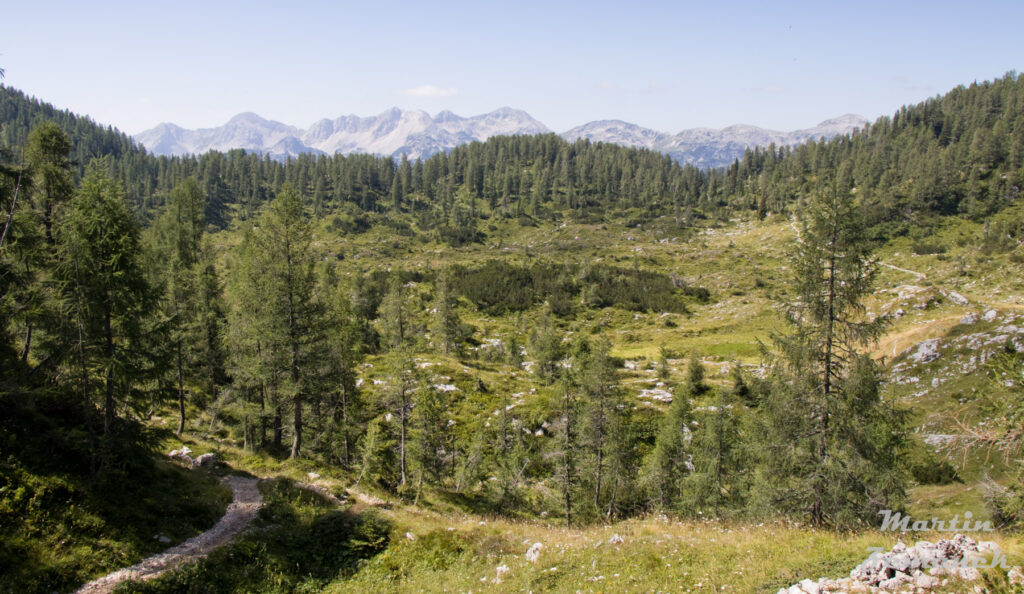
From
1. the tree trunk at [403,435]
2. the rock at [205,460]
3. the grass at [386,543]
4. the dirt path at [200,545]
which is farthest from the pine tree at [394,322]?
the dirt path at [200,545]

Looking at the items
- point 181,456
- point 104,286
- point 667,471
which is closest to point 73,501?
point 104,286

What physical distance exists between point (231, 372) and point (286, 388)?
21.7ft

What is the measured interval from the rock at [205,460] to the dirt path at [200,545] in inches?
74.5

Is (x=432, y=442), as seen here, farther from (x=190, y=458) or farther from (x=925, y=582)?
(x=925, y=582)

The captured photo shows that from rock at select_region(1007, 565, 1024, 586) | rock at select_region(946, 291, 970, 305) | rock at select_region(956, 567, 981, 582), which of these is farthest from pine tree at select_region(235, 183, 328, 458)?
rock at select_region(946, 291, 970, 305)

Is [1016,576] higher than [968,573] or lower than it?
higher

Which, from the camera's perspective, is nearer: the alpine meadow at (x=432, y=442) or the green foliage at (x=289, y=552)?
the alpine meadow at (x=432, y=442)

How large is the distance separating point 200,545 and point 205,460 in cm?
962

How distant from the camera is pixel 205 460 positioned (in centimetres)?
2305

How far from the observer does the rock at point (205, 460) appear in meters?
22.8

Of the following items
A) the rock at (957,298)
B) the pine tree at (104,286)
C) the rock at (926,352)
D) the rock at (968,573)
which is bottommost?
the rock at (926,352)

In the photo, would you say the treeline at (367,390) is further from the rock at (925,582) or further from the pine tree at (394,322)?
the pine tree at (394,322)

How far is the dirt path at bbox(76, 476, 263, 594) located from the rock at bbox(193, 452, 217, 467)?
1.89 metres

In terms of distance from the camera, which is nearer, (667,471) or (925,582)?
(925,582)
